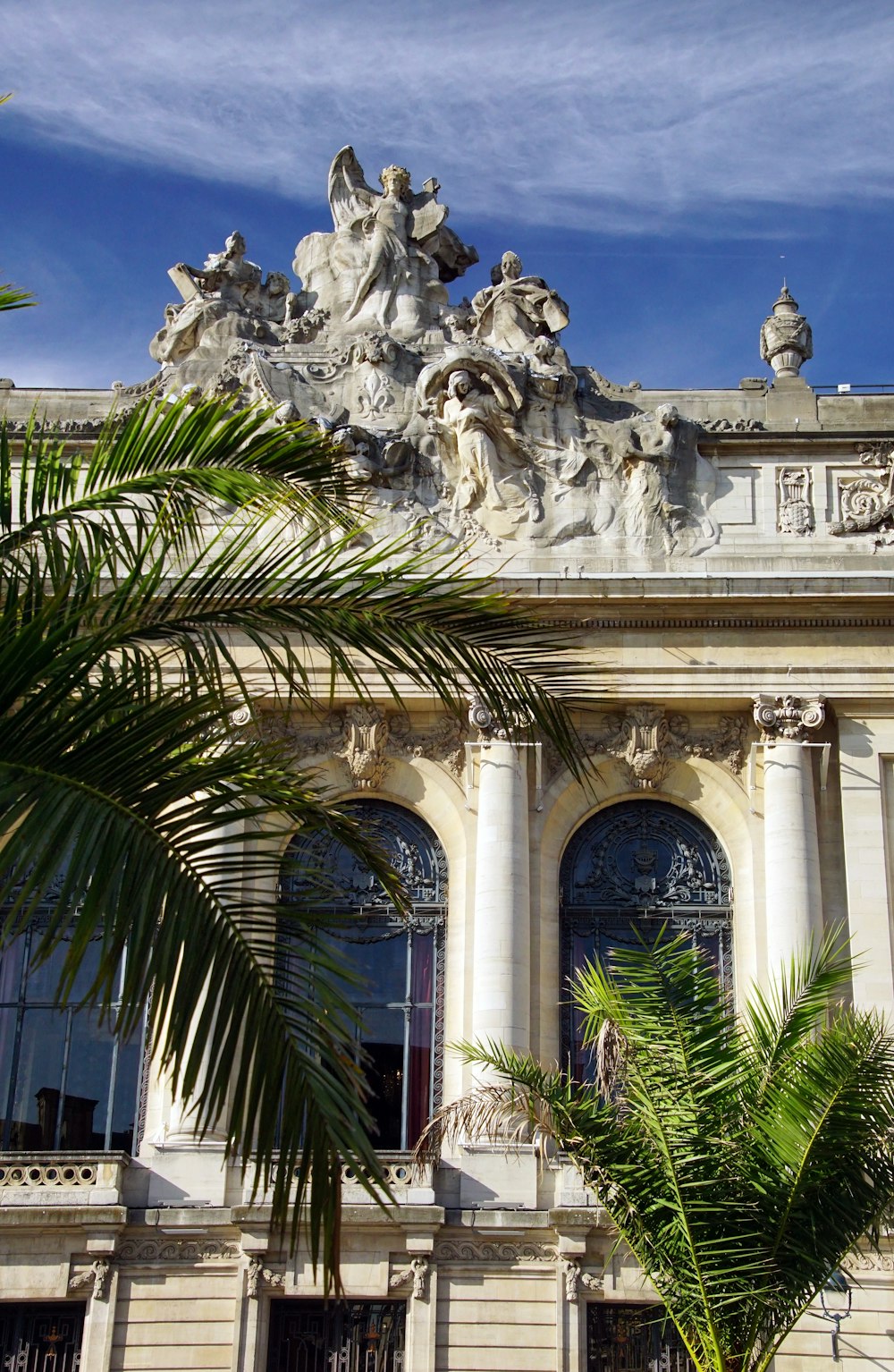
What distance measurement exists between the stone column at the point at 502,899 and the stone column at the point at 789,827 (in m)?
2.78

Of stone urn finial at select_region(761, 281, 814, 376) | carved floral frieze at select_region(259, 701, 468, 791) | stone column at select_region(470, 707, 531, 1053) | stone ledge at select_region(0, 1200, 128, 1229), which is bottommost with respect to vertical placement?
stone ledge at select_region(0, 1200, 128, 1229)

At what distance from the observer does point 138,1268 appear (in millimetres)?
20422

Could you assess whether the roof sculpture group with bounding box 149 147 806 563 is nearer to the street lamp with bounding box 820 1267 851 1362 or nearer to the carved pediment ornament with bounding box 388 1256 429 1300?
the carved pediment ornament with bounding box 388 1256 429 1300

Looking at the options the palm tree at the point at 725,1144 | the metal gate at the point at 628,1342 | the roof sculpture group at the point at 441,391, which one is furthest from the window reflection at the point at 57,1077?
the palm tree at the point at 725,1144

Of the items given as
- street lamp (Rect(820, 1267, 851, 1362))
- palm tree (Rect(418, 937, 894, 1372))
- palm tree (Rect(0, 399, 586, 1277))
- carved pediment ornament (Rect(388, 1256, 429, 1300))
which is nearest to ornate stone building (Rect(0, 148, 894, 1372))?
carved pediment ornament (Rect(388, 1256, 429, 1300))

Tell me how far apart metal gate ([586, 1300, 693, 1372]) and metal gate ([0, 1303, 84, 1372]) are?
5216mm

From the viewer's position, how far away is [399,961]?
23422 millimetres

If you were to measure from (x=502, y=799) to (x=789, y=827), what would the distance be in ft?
10.8

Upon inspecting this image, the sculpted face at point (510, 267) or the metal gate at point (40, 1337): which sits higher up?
the sculpted face at point (510, 267)

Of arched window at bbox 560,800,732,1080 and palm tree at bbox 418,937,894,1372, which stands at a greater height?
arched window at bbox 560,800,732,1080

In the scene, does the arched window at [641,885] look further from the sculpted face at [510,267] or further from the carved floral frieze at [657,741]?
the sculpted face at [510,267]

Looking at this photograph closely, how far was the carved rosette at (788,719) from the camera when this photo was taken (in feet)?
76.4

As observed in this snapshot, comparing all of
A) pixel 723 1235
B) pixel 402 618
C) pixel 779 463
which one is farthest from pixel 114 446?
pixel 779 463

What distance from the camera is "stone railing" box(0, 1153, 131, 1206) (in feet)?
66.7
